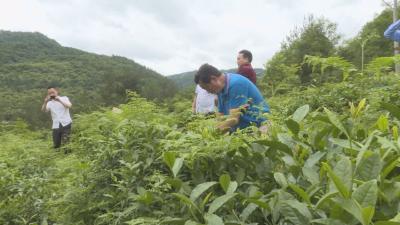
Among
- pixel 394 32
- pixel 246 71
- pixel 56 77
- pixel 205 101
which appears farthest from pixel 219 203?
pixel 56 77

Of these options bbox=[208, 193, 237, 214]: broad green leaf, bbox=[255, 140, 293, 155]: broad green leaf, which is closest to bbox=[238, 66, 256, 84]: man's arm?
bbox=[255, 140, 293, 155]: broad green leaf

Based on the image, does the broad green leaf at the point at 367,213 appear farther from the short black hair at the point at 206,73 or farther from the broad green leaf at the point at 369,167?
the short black hair at the point at 206,73

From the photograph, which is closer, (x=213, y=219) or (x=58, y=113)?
(x=213, y=219)

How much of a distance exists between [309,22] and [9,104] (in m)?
30.9

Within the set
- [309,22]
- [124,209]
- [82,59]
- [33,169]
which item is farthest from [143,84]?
[82,59]

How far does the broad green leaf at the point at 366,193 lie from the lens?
3.99 ft

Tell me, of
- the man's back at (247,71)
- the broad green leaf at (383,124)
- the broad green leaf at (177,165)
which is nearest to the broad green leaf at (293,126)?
the broad green leaf at (383,124)

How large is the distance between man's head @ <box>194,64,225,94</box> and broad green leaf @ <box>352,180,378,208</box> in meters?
2.98

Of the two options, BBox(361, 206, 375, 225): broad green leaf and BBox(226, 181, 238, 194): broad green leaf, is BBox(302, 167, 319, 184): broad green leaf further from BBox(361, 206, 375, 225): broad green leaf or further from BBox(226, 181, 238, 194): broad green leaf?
BBox(361, 206, 375, 225): broad green leaf

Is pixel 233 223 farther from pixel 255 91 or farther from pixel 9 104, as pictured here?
pixel 9 104

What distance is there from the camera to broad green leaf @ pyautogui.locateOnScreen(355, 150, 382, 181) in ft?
4.40

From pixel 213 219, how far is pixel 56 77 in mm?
72651

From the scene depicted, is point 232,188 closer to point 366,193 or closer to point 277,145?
point 277,145

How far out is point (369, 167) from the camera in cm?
135
